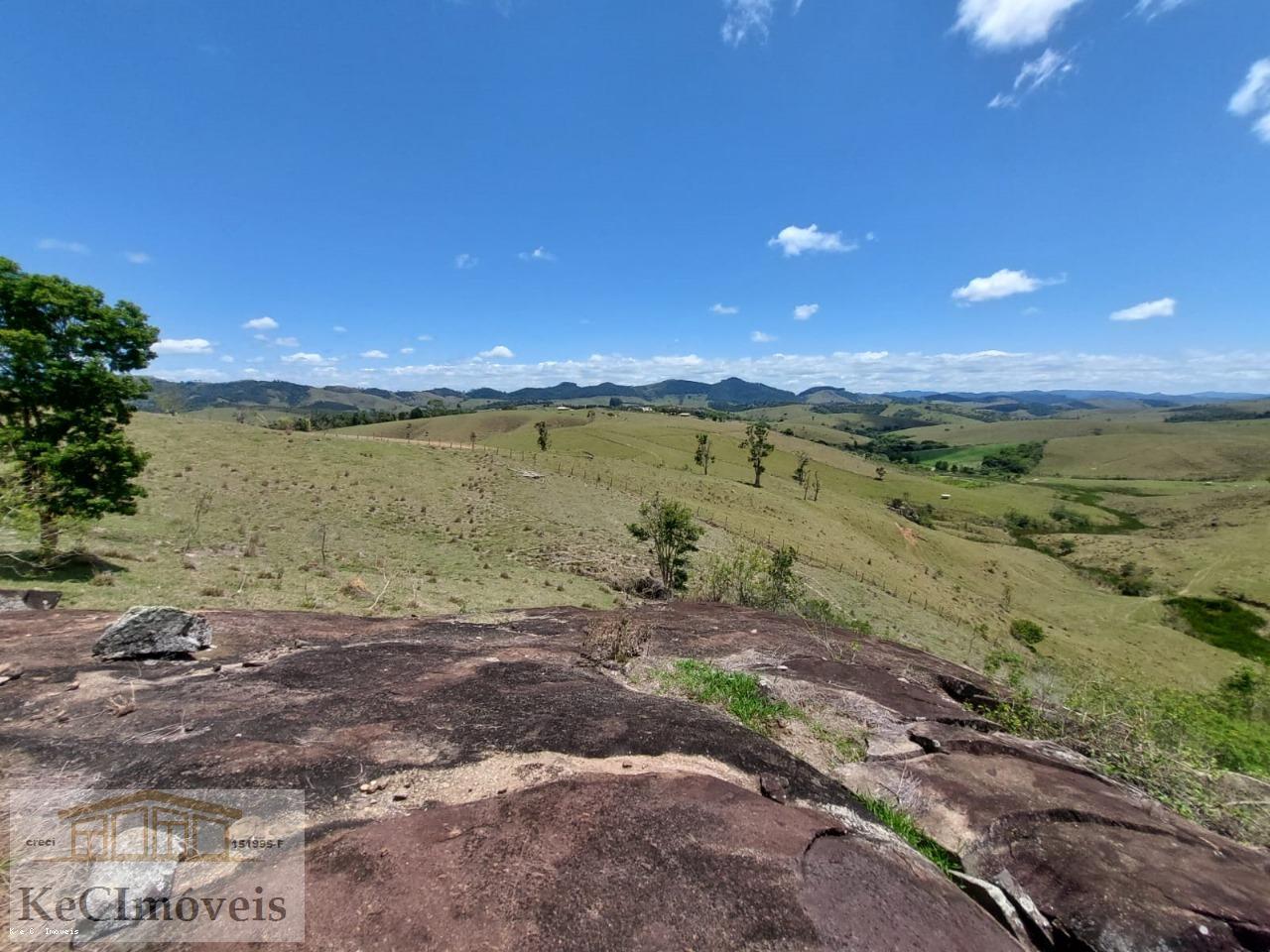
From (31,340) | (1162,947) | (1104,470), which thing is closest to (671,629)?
(1162,947)

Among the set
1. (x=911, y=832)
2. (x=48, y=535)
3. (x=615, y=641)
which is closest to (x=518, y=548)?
(x=48, y=535)

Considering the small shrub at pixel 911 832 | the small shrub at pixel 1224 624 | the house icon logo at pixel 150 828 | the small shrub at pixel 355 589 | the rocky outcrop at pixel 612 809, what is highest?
the house icon logo at pixel 150 828

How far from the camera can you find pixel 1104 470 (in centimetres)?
18975

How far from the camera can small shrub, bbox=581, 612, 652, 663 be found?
1217 cm

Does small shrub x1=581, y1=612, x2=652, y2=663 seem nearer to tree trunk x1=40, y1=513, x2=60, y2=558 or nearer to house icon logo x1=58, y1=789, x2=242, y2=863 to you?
house icon logo x1=58, y1=789, x2=242, y2=863

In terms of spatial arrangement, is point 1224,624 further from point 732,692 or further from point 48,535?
point 48,535

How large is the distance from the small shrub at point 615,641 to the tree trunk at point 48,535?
18.3 m

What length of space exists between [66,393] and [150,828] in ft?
70.8

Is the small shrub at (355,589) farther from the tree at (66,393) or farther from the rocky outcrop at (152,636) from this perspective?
the rocky outcrop at (152,636)

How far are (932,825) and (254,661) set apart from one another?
11590 mm

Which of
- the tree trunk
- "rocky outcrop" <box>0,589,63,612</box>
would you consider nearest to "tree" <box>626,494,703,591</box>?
"rocky outcrop" <box>0,589,63,612</box>

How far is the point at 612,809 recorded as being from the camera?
20.0ft

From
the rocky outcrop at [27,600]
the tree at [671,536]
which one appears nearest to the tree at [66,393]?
the rocky outcrop at [27,600]

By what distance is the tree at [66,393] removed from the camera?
1783 cm
